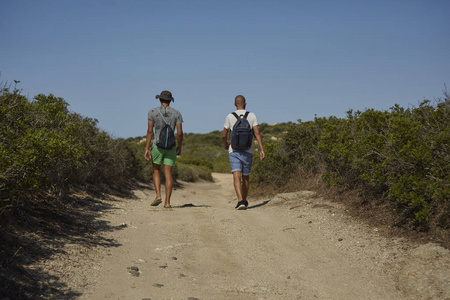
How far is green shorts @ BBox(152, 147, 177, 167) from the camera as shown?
324 inches

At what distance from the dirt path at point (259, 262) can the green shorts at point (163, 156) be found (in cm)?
148

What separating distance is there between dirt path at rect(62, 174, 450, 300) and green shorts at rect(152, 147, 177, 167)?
1478 millimetres

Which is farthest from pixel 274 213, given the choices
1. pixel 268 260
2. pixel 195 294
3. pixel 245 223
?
pixel 195 294

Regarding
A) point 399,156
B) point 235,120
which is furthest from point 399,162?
point 235,120

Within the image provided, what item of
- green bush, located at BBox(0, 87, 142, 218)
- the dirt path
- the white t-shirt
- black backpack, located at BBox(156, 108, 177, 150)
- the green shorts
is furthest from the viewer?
the white t-shirt

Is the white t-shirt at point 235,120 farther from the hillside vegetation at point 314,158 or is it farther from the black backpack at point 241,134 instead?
the hillside vegetation at point 314,158

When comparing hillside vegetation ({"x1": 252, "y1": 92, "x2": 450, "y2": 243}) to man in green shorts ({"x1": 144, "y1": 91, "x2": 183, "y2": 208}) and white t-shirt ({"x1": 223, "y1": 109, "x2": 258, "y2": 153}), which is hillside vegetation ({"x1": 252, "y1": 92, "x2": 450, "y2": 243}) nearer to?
white t-shirt ({"x1": 223, "y1": 109, "x2": 258, "y2": 153})

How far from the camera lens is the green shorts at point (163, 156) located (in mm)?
8242

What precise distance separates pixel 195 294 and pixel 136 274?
2.57ft

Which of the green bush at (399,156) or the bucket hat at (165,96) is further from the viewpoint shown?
the bucket hat at (165,96)

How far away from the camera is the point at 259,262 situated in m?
4.94

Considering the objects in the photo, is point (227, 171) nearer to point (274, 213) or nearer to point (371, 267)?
point (274, 213)

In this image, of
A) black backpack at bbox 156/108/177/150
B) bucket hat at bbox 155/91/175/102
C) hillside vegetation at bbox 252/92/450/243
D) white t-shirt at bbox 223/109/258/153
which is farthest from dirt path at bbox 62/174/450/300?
bucket hat at bbox 155/91/175/102

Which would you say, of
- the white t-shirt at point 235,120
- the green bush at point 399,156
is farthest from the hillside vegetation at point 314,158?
the white t-shirt at point 235,120
